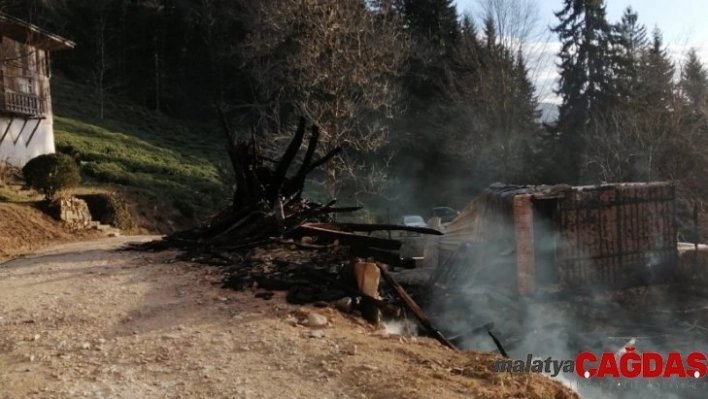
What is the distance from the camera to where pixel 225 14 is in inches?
1644

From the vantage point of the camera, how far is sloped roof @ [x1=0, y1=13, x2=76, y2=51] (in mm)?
19688

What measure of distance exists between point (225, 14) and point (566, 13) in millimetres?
25721

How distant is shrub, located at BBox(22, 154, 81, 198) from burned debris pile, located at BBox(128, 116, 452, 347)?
6.79 m

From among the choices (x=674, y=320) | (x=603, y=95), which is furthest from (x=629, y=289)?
(x=603, y=95)

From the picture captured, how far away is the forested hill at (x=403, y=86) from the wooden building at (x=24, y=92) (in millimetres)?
8421

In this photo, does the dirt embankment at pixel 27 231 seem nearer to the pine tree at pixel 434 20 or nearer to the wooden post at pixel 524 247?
the wooden post at pixel 524 247

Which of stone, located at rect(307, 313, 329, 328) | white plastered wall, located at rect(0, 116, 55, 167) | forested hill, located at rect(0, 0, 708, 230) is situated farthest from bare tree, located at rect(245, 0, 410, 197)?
stone, located at rect(307, 313, 329, 328)

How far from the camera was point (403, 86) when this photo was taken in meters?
36.3

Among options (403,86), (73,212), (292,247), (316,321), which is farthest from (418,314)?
(403,86)

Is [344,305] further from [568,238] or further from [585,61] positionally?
[585,61]

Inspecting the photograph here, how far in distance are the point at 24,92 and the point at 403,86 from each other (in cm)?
2262

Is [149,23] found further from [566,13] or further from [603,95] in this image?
[603,95]

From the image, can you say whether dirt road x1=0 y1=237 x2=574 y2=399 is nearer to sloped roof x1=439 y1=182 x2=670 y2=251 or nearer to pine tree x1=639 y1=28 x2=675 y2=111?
sloped roof x1=439 y1=182 x2=670 y2=251

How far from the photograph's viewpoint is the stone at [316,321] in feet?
18.7
